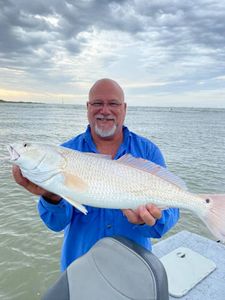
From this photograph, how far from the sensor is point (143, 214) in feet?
9.24

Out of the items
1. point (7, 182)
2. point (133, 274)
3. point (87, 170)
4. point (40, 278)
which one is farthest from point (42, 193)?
point (7, 182)

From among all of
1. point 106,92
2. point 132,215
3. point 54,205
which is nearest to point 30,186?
point 54,205

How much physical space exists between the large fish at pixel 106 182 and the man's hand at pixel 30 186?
136 mm

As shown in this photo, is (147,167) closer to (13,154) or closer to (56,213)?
(56,213)

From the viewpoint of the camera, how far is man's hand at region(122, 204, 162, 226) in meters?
→ 2.83

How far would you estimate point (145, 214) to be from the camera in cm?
281

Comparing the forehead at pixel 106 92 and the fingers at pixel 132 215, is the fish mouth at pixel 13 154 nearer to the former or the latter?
the fingers at pixel 132 215

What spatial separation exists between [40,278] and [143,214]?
404 cm

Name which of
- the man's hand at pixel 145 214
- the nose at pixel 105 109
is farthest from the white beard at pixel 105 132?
the man's hand at pixel 145 214

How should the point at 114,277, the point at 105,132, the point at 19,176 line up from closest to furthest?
1. the point at 114,277
2. the point at 19,176
3. the point at 105,132

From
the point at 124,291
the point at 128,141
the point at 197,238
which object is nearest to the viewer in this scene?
the point at 124,291

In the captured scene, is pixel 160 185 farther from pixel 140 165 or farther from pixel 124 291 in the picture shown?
pixel 124 291

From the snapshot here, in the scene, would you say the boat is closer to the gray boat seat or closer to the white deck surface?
the gray boat seat

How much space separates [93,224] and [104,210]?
19 centimetres
